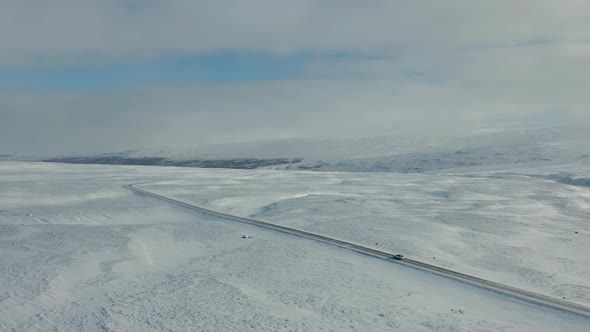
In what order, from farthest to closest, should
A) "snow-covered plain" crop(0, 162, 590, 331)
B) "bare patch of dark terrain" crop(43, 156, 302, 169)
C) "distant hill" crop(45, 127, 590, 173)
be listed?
"bare patch of dark terrain" crop(43, 156, 302, 169) < "distant hill" crop(45, 127, 590, 173) < "snow-covered plain" crop(0, 162, 590, 331)

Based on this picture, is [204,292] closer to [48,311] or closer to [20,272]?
[48,311]

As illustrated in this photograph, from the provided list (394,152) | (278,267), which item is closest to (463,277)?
(278,267)

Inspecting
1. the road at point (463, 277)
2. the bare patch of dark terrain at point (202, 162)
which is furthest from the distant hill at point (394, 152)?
the road at point (463, 277)

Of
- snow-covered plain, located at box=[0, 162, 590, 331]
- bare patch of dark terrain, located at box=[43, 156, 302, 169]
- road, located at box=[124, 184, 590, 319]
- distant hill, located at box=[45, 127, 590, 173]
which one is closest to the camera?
snow-covered plain, located at box=[0, 162, 590, 331]

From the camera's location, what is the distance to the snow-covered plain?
32.9ft

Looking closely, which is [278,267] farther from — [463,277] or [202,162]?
[202,162]

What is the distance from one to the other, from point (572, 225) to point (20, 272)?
833 inches

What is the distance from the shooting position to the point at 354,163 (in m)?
104

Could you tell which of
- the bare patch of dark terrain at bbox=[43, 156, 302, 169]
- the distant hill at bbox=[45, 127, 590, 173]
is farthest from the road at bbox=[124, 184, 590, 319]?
the bare patch of dark terrain at bbox=[43, 156, 302, 169]

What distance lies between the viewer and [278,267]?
14.0 meters

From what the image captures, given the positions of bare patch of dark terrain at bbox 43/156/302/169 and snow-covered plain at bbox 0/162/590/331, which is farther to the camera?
bare patch of dark terrain at bbox 43/156/302/169

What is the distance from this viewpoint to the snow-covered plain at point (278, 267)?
10039 mm

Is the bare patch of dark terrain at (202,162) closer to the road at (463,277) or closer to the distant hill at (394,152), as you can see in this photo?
the distant hill at (394,152)

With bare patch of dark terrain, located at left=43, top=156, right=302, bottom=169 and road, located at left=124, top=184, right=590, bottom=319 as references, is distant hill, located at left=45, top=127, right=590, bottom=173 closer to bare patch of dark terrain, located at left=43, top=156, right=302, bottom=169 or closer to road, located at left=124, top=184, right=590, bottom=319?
bare patch of dark terrain, located at left=43, top=156, right=302, bottom=169
